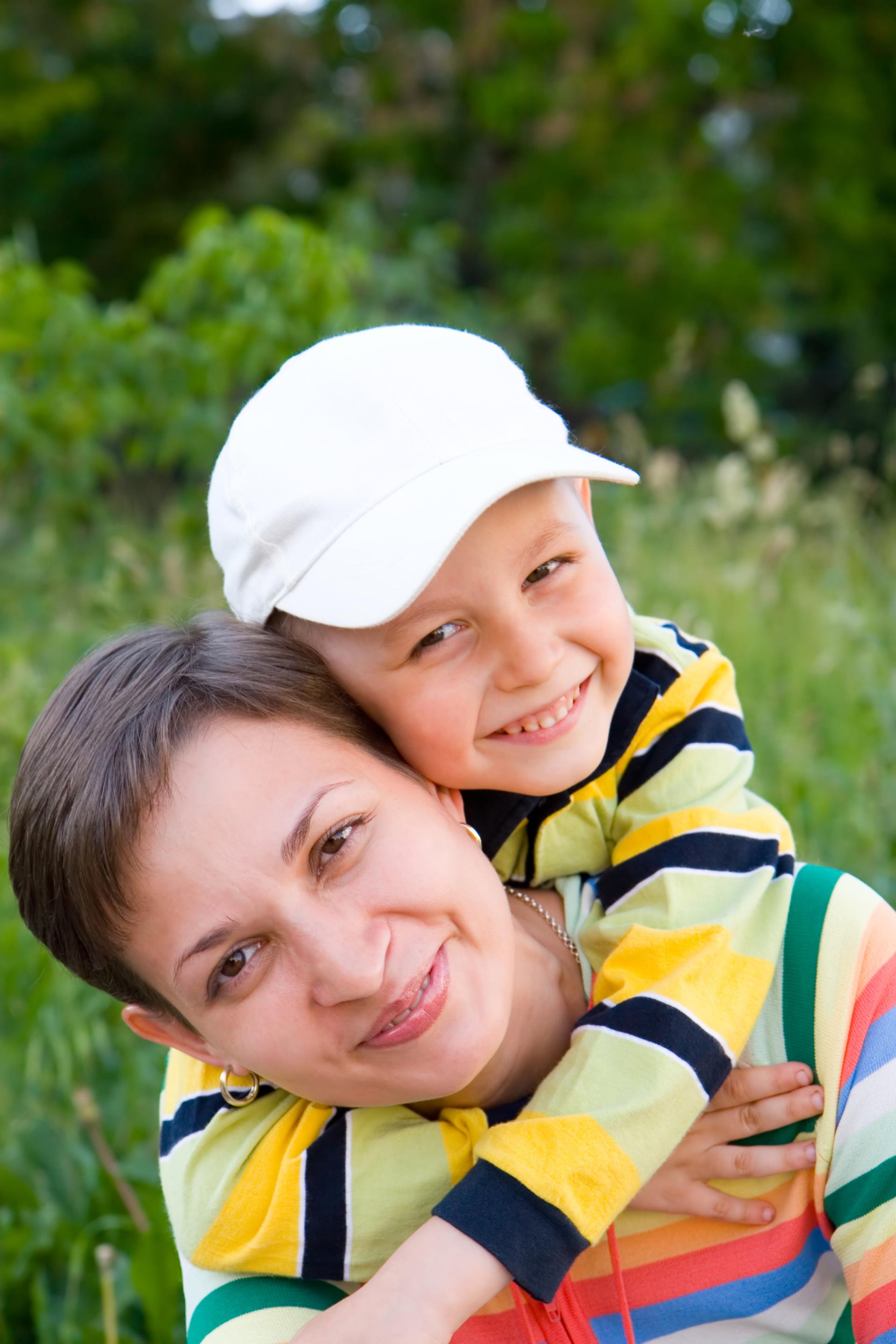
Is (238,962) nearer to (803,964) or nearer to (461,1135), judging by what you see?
(461,1135)

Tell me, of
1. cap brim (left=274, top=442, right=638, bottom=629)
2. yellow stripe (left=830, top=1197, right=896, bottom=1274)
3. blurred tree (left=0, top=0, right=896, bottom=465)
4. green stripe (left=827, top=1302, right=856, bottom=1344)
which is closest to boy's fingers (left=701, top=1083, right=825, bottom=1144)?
yellow stripe (left=830, top=1197, right=896, bottom=1274)

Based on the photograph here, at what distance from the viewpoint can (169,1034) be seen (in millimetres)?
1432

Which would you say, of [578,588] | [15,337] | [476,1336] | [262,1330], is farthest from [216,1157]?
[15,337]

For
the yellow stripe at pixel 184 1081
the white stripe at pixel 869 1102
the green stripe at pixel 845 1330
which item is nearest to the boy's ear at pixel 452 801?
the yellow stripe at pixel 184 1081

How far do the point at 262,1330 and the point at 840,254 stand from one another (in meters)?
8.27

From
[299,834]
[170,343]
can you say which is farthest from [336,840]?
A: [170,343]

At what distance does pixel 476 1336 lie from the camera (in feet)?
4.57

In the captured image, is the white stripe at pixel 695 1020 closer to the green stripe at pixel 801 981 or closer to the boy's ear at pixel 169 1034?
the green stripe at pixel 801 981

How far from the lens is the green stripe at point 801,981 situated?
1406mm

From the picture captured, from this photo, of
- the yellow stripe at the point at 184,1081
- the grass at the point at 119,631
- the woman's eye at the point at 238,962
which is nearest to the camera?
the woman's eye at the point at 238,962

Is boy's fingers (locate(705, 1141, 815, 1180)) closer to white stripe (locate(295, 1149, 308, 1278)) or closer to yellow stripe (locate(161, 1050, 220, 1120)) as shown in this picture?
white stripe (locate(295, 1149, 308, 1278))

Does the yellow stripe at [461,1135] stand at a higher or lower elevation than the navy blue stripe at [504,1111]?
higher

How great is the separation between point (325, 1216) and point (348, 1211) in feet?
0.08

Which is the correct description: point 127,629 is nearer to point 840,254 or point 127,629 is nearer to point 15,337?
point 15,337
